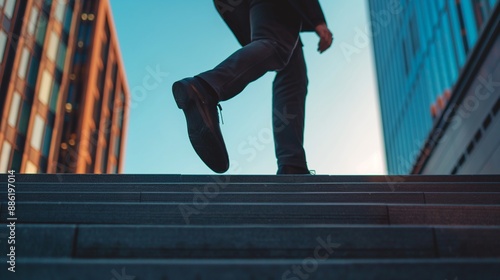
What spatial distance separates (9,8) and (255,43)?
21.3m

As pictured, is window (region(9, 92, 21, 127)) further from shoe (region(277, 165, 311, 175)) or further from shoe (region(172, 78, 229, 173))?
shoe (region(172, 78, 229, 173))

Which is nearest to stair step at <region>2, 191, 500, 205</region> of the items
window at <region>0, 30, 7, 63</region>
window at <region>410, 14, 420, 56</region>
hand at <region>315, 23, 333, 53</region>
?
hand at <region>315, 23, 333, 53</region>

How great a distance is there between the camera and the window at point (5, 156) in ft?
65.2

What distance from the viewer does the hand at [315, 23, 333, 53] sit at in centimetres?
404

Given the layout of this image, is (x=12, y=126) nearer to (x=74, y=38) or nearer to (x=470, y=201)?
(x=74, y=38)

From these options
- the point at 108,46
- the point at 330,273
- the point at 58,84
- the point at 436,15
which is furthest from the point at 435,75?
the point at 330,273

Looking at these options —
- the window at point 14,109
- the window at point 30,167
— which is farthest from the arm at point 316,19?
the window at point 30,167

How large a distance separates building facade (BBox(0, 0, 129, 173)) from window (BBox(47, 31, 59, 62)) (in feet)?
0.16

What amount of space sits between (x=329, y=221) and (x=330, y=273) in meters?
0.71

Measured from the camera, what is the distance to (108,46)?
38.9 meters

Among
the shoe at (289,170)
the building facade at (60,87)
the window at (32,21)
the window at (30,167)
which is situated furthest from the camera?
the window at (32,21)

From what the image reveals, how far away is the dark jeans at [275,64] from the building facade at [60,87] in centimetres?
1830

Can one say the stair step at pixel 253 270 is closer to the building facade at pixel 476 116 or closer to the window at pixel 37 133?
the building facade at pixel 476 116

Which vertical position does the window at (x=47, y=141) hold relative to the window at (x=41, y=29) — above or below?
below
